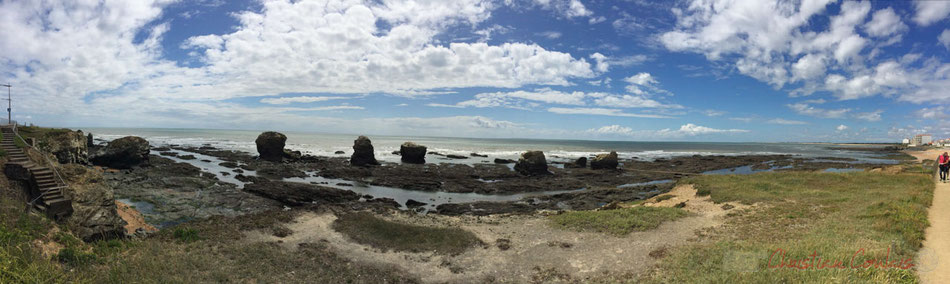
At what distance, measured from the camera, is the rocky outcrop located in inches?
561

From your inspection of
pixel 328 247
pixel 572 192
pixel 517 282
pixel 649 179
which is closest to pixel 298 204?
pixel 328 247

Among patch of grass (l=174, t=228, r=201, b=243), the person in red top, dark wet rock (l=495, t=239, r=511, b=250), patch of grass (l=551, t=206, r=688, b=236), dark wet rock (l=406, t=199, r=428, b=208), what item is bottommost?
dark wet rock (l=406, t=199, r=428, b=208)

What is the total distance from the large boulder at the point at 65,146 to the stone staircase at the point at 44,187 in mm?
21739

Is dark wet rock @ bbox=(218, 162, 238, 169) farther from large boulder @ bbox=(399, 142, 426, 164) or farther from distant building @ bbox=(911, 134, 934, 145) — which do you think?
distant building @ bbox=(911, 134, 934, 145)

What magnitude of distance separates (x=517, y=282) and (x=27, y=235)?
624 inches

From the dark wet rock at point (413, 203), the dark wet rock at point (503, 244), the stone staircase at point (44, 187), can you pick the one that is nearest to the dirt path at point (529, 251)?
the dark wet rock at point (503, 244)

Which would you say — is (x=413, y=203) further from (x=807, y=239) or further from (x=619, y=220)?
(x=807, y=239)

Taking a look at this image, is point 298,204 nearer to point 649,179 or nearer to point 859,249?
point 859,249

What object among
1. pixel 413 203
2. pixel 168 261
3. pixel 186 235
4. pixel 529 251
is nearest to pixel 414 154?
pixel 413 203

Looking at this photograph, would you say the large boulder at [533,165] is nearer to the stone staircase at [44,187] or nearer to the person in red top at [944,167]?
the person in red top at [944,167]

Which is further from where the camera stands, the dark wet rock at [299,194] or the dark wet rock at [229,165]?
the dark wet rock at [229,165]

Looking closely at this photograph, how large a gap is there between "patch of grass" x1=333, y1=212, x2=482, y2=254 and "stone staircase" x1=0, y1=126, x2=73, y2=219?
36.5ft

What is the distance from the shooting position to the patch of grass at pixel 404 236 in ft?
53.5

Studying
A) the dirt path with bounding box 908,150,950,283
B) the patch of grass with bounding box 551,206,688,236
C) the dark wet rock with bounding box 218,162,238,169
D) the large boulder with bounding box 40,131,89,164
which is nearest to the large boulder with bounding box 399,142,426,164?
the dark wet rock with bounding box 218,162,238,169
